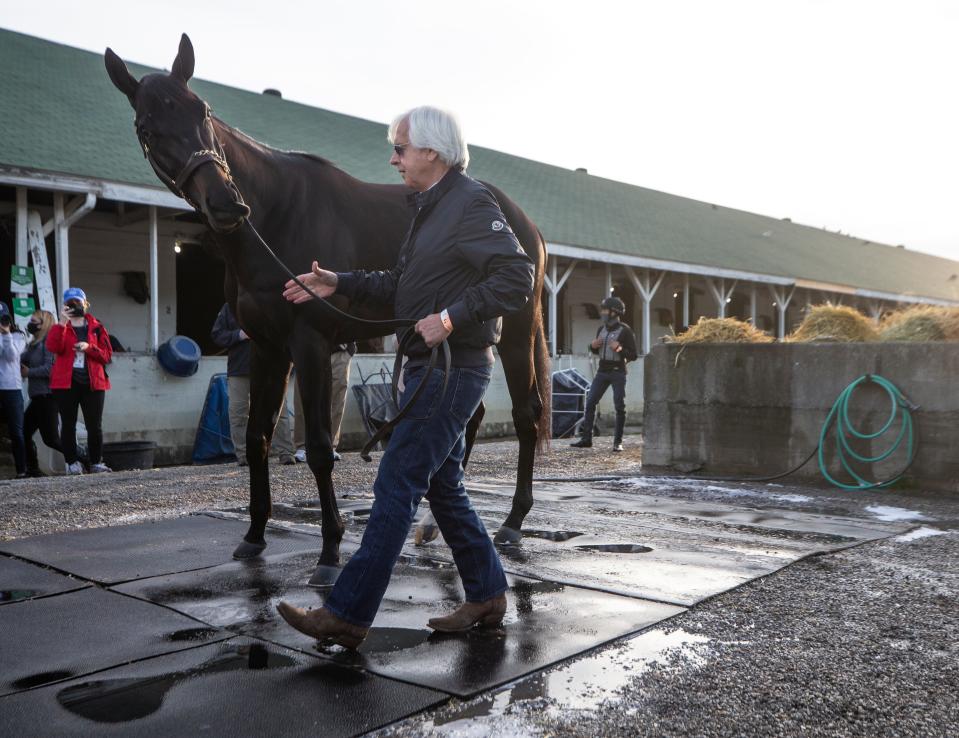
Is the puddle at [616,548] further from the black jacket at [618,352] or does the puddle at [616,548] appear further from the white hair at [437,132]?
the black jacket at [618,352]

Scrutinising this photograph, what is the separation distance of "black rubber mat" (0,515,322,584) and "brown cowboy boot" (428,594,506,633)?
1469mm

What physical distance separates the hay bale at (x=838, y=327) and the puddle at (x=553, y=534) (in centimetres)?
369

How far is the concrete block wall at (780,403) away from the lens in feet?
21.8

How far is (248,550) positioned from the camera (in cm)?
409

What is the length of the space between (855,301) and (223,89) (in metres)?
20.9

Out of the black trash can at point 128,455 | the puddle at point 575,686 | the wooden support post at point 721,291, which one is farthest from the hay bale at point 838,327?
the wooden support post at point 721,291

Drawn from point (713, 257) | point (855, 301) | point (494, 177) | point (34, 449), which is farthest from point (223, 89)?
point (855, 301)

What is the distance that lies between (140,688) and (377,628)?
0.83 metres

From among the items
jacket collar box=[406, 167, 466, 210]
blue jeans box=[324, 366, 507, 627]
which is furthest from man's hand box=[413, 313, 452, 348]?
jacket collar box=[406, 167, 466, 210]

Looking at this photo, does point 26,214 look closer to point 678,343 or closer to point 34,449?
point 34,449

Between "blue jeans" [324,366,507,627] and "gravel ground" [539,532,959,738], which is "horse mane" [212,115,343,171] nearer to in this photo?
"blue jeans" [324,366,507,627]

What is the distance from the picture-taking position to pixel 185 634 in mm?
2910

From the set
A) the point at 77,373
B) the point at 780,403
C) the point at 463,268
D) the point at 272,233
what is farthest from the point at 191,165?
the point at 77,373

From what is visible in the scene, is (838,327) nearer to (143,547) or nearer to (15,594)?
(143,547)
